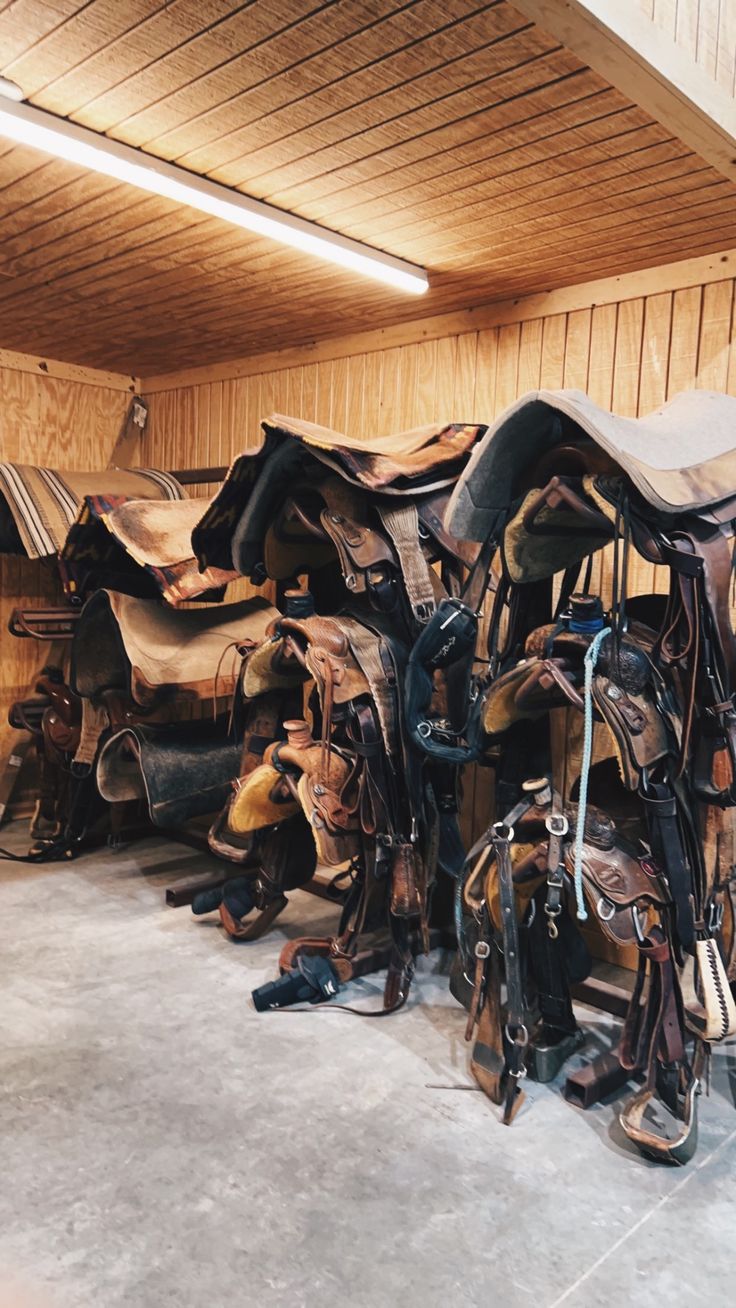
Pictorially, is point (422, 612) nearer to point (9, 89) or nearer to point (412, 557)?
point (412, 557)

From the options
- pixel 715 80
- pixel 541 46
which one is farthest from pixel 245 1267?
pixel 715 80

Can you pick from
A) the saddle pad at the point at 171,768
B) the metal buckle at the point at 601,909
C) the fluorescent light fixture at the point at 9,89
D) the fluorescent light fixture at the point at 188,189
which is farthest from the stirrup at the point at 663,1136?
the fluorescent light fixture at the point at 9,89

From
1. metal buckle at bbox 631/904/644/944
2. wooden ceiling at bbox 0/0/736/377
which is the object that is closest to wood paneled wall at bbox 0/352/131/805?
wooden ceiling at bbox 0/0/736/377

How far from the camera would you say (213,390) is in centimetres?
527

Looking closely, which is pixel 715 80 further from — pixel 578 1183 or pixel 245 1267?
pixel 245 1267

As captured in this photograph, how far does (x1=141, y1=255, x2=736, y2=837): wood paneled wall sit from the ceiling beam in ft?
2.45

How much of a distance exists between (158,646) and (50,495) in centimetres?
114

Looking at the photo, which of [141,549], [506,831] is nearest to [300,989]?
[506,831]

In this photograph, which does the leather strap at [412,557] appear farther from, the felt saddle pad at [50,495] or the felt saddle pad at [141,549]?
the felt saddle pad at [50,495]

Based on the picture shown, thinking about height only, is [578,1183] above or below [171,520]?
below

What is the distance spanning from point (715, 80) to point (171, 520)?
259cm

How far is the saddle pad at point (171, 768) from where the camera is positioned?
12.3 feet

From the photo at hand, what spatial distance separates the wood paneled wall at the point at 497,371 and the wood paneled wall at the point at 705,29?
808 mm

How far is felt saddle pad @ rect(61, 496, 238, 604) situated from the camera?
151 inches
